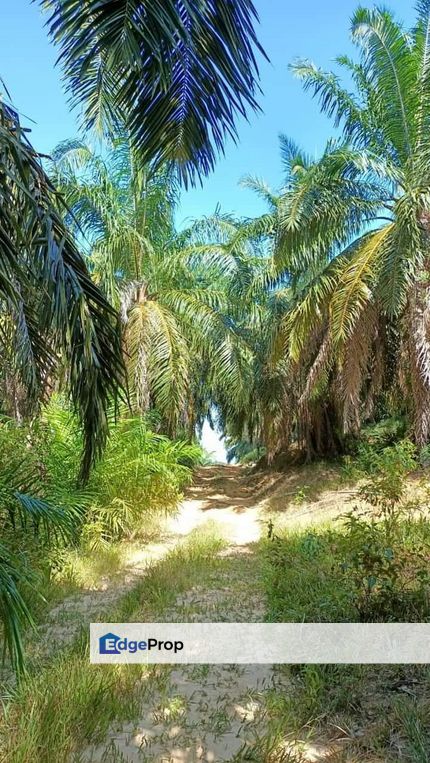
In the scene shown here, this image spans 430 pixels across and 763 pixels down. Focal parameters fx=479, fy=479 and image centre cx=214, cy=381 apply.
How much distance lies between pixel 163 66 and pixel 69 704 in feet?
11.0

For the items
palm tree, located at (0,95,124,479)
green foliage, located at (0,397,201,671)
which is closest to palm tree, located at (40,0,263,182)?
palm tree, located at (0,95,124,479)

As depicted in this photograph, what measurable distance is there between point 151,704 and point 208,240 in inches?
384

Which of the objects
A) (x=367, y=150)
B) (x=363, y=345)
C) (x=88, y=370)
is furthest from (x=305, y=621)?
(x=367, y=150)

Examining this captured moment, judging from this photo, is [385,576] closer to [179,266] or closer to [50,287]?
[50,287]

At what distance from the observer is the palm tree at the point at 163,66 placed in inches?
84.0

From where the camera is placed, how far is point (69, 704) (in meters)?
2.62

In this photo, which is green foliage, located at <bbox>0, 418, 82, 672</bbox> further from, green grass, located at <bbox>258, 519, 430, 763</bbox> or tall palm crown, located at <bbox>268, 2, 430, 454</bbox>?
tall palm crown, located at <bbox>268, 2, 430, 454</bbox>

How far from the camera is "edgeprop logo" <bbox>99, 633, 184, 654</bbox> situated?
3.54 meters

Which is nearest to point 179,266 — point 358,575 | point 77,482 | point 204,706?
point 77,482

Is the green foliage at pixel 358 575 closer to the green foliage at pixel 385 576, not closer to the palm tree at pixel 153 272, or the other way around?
the green foliage at pixel 385 576

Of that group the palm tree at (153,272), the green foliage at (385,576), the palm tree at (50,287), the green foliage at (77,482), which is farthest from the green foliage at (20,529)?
the palm tree at (153,272)

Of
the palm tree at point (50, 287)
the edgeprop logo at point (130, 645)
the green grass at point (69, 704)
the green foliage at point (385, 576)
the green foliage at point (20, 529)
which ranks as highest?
Answer: the palm tree at point (50, 287)

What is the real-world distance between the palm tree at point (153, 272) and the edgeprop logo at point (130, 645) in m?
5.16

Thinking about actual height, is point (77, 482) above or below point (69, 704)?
above
